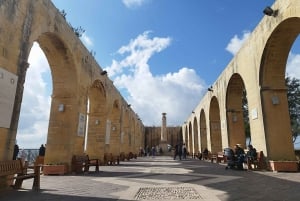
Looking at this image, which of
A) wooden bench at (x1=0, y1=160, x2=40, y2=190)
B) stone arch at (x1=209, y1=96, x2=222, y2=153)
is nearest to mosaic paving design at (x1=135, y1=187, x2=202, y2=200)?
wooden bench at (x1=0, y1=160, x2=40, y2=190)

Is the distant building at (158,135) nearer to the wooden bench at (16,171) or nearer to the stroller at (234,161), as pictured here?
the stroller at (234,161)

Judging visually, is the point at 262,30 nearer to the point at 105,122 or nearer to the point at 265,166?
the point at 265,166

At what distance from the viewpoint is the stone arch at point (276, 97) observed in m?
9.40

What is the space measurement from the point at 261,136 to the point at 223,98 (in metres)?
5.39

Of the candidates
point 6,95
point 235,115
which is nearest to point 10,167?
point 6,95

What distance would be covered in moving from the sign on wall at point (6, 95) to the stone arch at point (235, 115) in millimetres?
11247

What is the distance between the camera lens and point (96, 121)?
50.0 ft

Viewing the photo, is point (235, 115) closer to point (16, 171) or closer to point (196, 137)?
point (16, 171)

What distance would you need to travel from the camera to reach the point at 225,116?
14.9 m

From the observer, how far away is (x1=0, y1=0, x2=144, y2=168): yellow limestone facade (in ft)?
20.3

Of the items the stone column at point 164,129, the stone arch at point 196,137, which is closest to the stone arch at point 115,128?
the stone arch at point 196,137

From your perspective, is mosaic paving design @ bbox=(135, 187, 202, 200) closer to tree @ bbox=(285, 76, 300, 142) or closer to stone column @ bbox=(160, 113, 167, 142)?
tree @ bbox=(285, 76, 300, 142)

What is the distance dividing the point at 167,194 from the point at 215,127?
15328mm

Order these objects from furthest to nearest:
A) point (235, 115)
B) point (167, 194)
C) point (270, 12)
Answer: point (235, 115) < point (270, 12) < point (167, 194)
